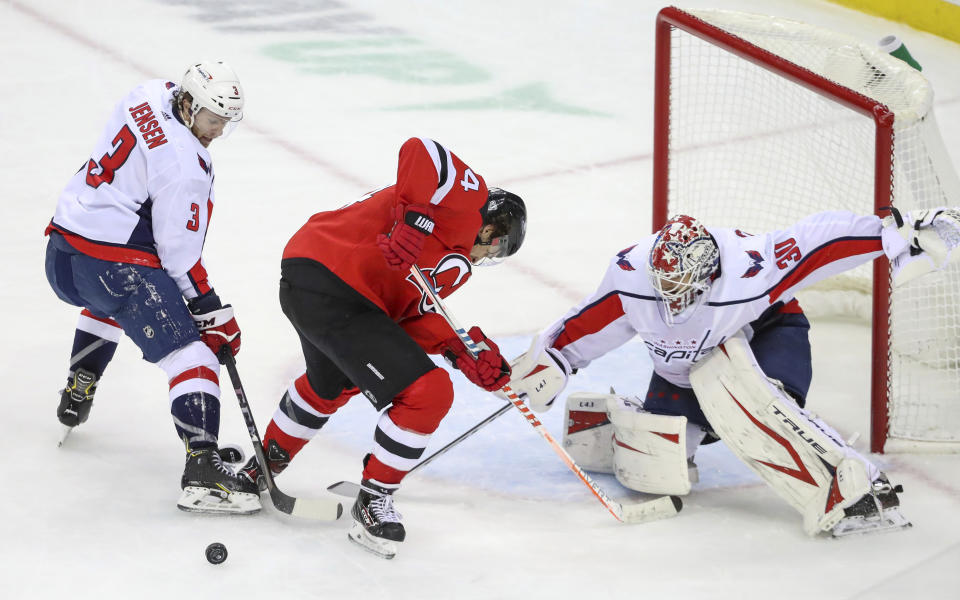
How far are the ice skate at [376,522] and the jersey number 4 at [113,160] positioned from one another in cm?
95

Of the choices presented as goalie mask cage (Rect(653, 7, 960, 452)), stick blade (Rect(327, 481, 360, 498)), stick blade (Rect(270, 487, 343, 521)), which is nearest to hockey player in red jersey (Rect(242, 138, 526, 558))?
stick blade (Rect(270, 487, 343, 521))

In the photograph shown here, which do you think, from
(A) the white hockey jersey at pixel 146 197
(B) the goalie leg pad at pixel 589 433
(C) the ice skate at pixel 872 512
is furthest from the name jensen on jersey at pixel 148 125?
(C) the ice skate at pixel 872 512

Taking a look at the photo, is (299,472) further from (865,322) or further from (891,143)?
(865,322)

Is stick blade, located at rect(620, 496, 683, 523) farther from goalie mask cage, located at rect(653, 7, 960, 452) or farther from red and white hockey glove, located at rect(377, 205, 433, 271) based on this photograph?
red and white hockey glove, located at rect(377, 205, 433, 271)

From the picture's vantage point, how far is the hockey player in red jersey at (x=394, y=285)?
9.59 ft

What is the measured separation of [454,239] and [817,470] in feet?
3.24

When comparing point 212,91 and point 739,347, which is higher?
point 212,91

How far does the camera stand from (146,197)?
3.17 meters

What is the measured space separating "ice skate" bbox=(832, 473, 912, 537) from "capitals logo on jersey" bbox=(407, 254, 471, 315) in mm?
1033

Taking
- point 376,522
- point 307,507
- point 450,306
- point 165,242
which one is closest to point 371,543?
point 376,522

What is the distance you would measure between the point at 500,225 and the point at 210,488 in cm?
91

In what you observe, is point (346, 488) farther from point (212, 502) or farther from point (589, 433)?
point (589, 433)

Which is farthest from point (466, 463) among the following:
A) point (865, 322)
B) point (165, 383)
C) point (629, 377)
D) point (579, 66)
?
point (579, 66)

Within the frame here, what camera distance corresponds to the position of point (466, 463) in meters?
3.57
